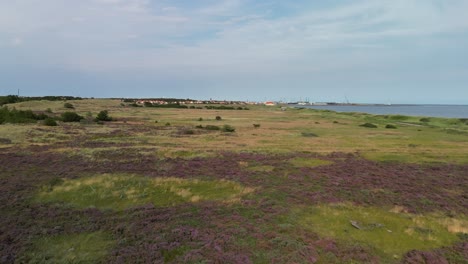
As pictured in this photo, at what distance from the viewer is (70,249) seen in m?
13.5

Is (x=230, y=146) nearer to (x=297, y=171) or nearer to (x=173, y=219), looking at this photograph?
(x=297, y=171)

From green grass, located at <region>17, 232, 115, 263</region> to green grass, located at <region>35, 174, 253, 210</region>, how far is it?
3.91 meters

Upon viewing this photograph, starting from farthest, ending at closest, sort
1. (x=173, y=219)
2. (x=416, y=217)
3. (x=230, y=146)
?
(x=230, y=146) → (x=416, y=217) → (x=173, y=219)

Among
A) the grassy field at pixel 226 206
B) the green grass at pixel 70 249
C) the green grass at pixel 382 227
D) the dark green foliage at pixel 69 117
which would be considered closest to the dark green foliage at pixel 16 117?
the dark green foliage at pixel 69 117

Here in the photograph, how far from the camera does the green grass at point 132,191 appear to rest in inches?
763

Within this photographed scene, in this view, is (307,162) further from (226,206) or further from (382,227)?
(382,227)

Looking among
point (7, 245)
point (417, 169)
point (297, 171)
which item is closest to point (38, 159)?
point (7, 245)

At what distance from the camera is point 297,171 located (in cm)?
2825

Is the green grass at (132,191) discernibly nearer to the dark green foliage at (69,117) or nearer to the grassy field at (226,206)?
the grassy field at (226,206)

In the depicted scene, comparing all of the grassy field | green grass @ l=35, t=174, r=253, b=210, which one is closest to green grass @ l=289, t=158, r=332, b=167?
the grassy field

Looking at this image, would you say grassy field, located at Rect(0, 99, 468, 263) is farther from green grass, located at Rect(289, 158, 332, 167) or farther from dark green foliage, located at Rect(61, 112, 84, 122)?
dark green foliage, located at Rect(61, 112, 84, 122)

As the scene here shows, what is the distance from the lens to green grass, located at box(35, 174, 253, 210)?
63.6 ft

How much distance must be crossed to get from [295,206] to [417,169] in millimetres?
16895

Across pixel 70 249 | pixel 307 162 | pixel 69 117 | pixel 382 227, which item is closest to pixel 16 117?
pixel 69 117
